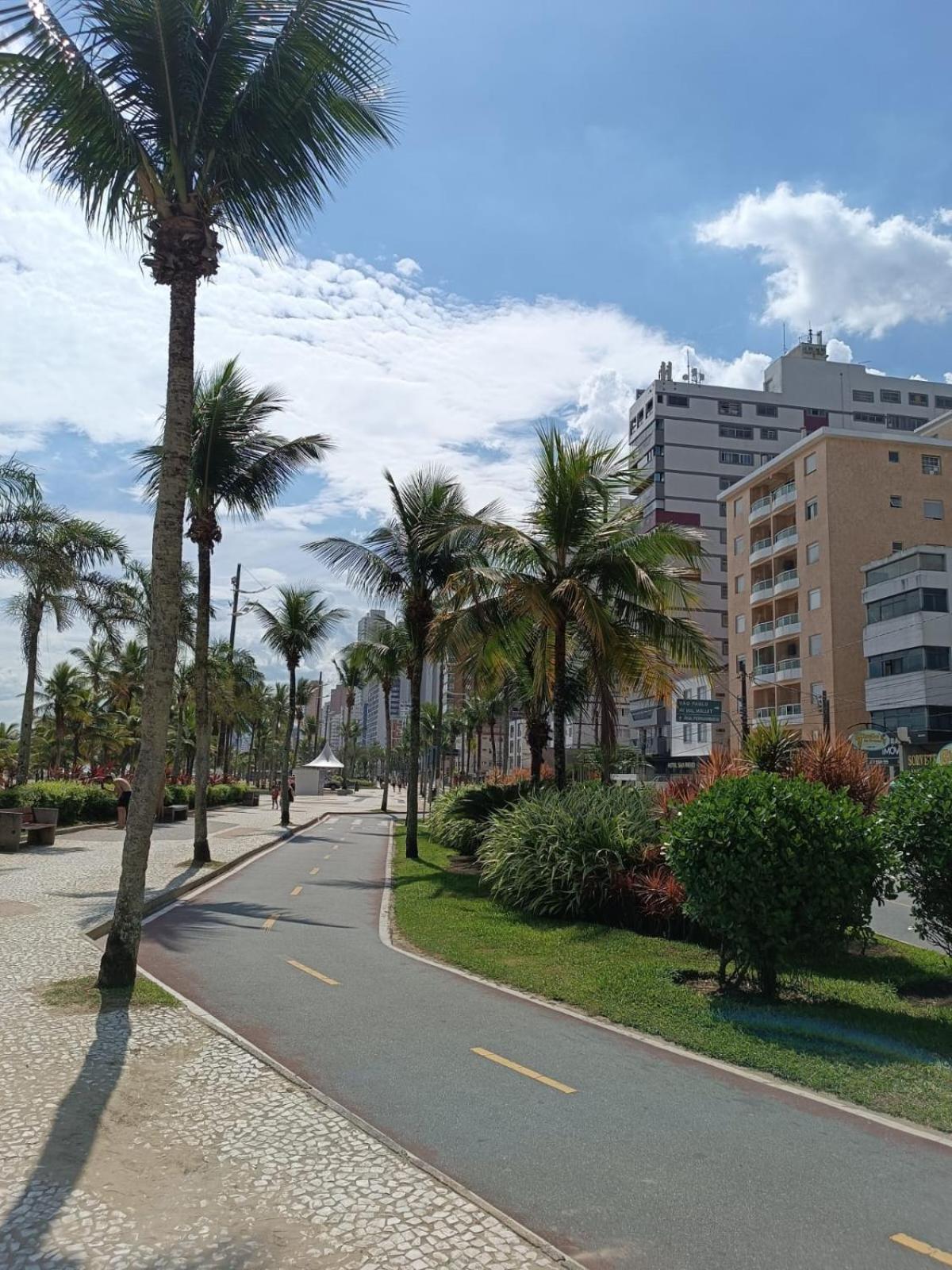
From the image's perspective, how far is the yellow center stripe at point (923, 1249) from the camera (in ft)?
13.6

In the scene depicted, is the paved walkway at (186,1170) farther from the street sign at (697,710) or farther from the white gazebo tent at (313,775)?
the white gazebo tent at (313,775)

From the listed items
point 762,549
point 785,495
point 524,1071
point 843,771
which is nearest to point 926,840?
point 524,1071

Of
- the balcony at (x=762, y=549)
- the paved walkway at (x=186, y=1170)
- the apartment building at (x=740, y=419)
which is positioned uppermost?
the apartment building at (x=740, y=419)

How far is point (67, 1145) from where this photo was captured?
16.8ft

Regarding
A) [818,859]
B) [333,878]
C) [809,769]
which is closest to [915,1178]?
[818,859]

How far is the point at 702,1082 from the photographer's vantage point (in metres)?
6.57

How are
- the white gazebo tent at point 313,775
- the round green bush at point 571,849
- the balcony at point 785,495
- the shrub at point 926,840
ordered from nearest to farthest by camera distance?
1. the shrub at point 926,840
2. the round green bush at point 571,849
3. the balcony at point 785,495
4. the white gazebo tent at point 313,775

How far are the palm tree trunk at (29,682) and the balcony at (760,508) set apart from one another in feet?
160

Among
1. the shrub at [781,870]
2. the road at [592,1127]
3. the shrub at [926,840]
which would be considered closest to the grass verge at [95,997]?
the road at [592,1127]

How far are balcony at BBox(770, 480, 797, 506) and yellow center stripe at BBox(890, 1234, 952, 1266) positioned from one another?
6029 cm

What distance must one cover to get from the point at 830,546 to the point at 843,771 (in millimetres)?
47121

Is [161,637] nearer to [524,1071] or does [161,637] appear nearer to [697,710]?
[524,1071]

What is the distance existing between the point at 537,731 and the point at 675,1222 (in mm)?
17319

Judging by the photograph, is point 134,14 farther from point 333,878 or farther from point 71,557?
point 71,557
